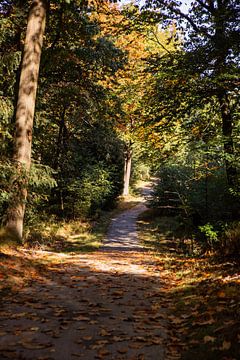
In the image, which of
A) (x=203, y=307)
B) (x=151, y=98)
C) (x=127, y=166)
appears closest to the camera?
(x=203, y=307)

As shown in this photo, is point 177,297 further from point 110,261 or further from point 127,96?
point 127,96

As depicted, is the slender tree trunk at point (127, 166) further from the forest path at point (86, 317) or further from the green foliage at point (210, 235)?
the forest path at point (86, 317)

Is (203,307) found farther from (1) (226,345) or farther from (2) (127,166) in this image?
(2) (127,166)

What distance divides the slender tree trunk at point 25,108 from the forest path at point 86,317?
2101 millimetres

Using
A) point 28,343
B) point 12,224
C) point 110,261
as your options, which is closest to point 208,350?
point 28,343

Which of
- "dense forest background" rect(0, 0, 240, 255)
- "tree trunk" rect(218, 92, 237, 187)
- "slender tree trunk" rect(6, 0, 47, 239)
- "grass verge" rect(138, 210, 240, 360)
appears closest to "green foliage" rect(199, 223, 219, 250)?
"dense forest background" rect(0, 0, 240, 255)

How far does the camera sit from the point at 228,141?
32.1 feet

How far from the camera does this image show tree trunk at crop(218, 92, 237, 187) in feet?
31.6

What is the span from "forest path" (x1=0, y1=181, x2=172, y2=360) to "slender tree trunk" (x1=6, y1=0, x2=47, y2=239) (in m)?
2.10

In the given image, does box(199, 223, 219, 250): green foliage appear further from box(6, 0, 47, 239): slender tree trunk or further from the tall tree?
box(6, 0, 47, 239): slender tree trunk

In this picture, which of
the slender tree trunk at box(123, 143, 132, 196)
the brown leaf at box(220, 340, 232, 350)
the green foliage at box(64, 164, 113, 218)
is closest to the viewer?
the brown leaf at box(220, 340, 232, 350)

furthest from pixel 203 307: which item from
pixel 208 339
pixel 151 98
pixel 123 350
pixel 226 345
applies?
pixel 151 98

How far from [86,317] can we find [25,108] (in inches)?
258

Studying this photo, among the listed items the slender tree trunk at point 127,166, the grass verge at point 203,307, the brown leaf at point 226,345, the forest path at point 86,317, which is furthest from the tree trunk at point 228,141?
the slender tree trunk at point 127,166
